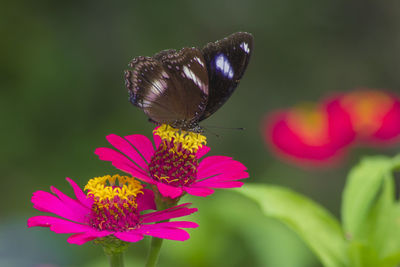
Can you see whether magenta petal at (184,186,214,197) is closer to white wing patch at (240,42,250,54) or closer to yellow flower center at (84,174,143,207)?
yellow flower center at (84,174,143,207)

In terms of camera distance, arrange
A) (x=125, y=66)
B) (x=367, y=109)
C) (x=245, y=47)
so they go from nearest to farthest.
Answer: (x=245, y=47)
(x=367, y=109)
(x=125, y=66)

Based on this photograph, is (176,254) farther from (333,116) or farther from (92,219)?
(92,219)

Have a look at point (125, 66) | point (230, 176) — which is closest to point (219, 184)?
point (230, 176)

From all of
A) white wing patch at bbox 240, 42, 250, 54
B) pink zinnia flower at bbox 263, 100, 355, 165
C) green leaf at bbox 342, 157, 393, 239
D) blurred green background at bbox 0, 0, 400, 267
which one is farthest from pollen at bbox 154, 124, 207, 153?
blurred green background at bbox 0, 0, 400, 267

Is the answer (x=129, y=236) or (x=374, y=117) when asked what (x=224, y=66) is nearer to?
(x=129, y=236)

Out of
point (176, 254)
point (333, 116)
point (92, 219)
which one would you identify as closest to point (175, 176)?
point (92, 219)

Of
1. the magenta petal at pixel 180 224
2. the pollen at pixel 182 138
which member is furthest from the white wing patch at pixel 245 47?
the magenta petal at pixel 180 224
